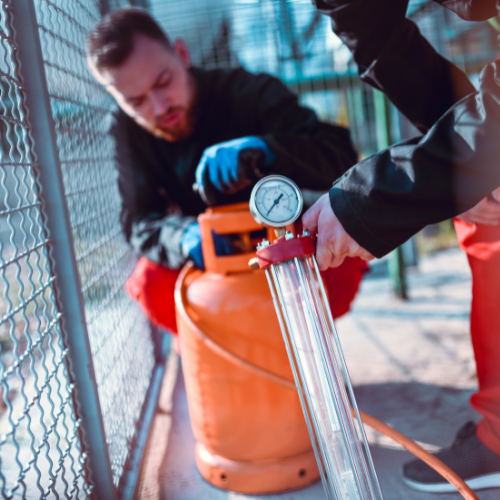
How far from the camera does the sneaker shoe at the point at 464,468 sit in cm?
112

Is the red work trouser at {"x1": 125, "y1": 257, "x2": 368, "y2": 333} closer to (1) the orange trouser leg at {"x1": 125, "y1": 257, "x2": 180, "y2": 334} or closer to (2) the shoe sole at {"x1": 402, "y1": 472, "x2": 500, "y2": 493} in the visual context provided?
(1) the orange trouser leg at {"x1": 125, "y1": 257, "x2": 180, "y2": 334}

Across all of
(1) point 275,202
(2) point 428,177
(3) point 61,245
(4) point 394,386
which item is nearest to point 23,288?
(3) point 61,245

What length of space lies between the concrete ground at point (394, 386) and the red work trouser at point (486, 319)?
0.19 metres

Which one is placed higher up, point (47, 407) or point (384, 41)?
point (384, 41)

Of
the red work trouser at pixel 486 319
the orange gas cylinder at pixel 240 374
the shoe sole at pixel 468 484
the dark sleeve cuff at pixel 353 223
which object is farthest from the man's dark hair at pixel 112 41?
the shoe sole at pixel 468 484

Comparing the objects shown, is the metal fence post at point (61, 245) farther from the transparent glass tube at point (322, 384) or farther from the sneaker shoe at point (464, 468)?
the sneaker shoe at point (464, 468)

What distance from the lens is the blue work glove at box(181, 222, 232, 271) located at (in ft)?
4.05

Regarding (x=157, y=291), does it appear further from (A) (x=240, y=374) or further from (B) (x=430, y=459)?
(B) (x=430, y=459)

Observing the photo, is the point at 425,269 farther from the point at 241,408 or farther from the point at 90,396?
the point at 90,396

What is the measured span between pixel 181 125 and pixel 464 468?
4.77 ft

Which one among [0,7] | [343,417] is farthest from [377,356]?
[0,7]

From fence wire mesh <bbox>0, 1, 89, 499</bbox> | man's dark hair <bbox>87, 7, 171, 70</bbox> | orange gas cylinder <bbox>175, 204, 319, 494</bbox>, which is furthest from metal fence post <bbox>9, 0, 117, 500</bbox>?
man's dark hair <bbox>87, 7, 171, 70</bbox>

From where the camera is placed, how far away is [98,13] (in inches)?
73.5

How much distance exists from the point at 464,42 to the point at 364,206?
264cm
